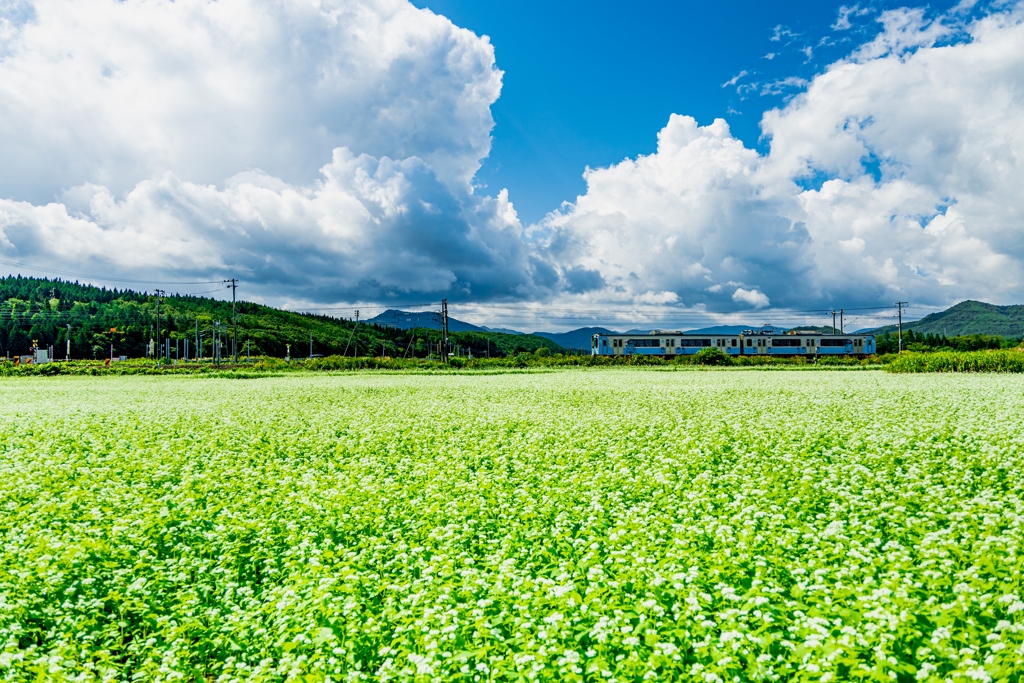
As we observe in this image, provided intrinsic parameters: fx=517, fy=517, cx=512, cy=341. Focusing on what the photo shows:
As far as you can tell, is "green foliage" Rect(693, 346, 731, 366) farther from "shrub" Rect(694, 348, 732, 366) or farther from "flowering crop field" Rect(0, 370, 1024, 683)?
"flowering crop field" Rect(0, 370, 1024, 683)

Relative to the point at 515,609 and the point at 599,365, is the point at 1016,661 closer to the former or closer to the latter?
the point at 515,609

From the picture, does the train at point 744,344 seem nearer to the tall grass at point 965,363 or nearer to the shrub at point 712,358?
the shrub at point 712,358

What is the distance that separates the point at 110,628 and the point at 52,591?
137 centimetres

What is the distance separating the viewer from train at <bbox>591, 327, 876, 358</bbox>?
3693 inches

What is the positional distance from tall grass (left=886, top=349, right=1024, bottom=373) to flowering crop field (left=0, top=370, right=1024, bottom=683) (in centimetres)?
4939

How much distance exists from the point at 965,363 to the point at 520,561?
217ft

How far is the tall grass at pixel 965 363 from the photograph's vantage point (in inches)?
2002

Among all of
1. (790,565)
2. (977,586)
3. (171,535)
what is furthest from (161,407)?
(977,586)

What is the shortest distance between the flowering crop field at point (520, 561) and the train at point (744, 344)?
80873 millimetres

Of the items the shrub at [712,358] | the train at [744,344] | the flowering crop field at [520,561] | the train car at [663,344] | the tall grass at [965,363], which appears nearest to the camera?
the flowering crop field at [520,561]

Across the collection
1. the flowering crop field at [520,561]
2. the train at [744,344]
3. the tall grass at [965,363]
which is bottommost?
the flowering crop field at [520,561]

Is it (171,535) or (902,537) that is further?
(171,535)

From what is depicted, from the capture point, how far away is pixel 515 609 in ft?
18.7

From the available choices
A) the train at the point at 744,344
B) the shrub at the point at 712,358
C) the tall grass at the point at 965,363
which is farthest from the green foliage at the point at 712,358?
the tall grass at the point at 965,363
